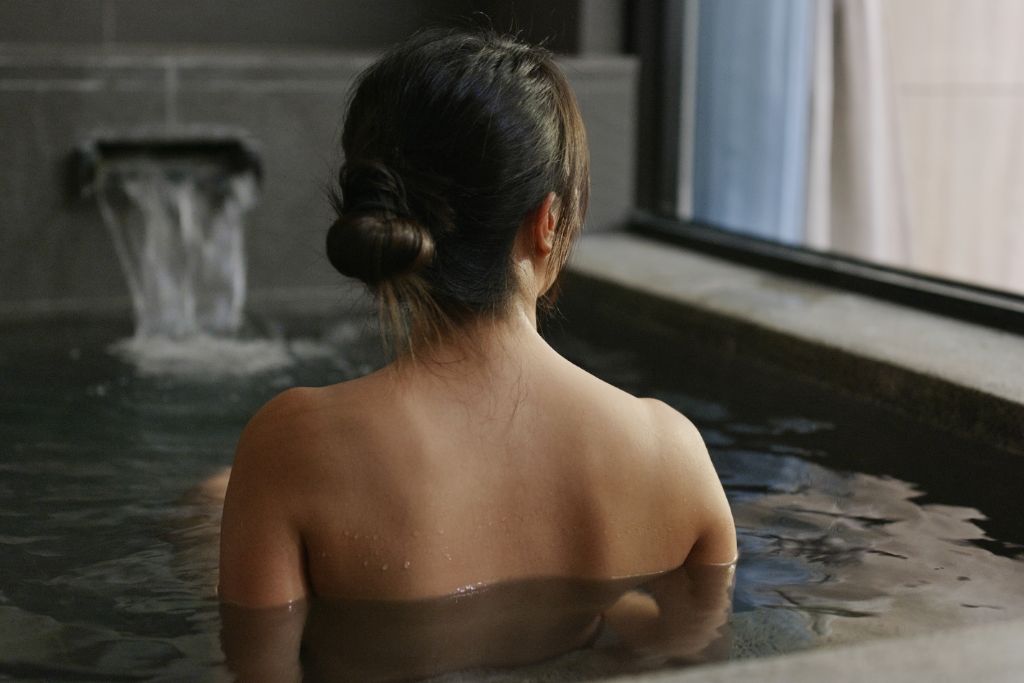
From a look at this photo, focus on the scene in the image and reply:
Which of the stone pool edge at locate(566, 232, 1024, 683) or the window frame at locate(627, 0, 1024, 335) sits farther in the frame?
the window frame at locate(627, 0, 1024, 335)

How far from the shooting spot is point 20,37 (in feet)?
16.7

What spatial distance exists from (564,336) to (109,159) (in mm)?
1780

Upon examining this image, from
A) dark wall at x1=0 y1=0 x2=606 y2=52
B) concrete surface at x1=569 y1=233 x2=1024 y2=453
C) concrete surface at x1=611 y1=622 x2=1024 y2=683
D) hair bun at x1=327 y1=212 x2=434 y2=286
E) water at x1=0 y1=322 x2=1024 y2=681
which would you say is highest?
dark wall at x1=0 y1=0 x2=606 y2=52

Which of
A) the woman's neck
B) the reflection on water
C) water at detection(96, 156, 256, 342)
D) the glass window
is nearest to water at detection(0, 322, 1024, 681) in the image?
the reflection on water

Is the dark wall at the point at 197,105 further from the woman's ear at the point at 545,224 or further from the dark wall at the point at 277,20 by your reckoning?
the woman's ear at the point at 545,224

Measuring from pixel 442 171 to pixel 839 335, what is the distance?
77.6 inches

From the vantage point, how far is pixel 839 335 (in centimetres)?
320

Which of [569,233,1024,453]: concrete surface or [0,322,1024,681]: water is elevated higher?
[569,233,1024,453]: concrete surface

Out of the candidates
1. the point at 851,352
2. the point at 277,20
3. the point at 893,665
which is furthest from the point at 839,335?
the point at 277,20

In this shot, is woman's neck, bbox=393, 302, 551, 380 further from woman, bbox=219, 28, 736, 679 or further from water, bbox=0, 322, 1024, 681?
water, bbox=0, 322, 1024, 681

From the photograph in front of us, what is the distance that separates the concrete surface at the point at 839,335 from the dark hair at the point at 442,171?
4.65 feet

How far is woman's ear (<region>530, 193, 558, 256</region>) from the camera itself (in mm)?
1521

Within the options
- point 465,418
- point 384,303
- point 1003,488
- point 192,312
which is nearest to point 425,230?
point 384,303

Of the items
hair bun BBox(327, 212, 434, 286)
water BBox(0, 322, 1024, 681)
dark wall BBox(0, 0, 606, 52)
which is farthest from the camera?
dark wall BBox(0, 0, 606, 52)
